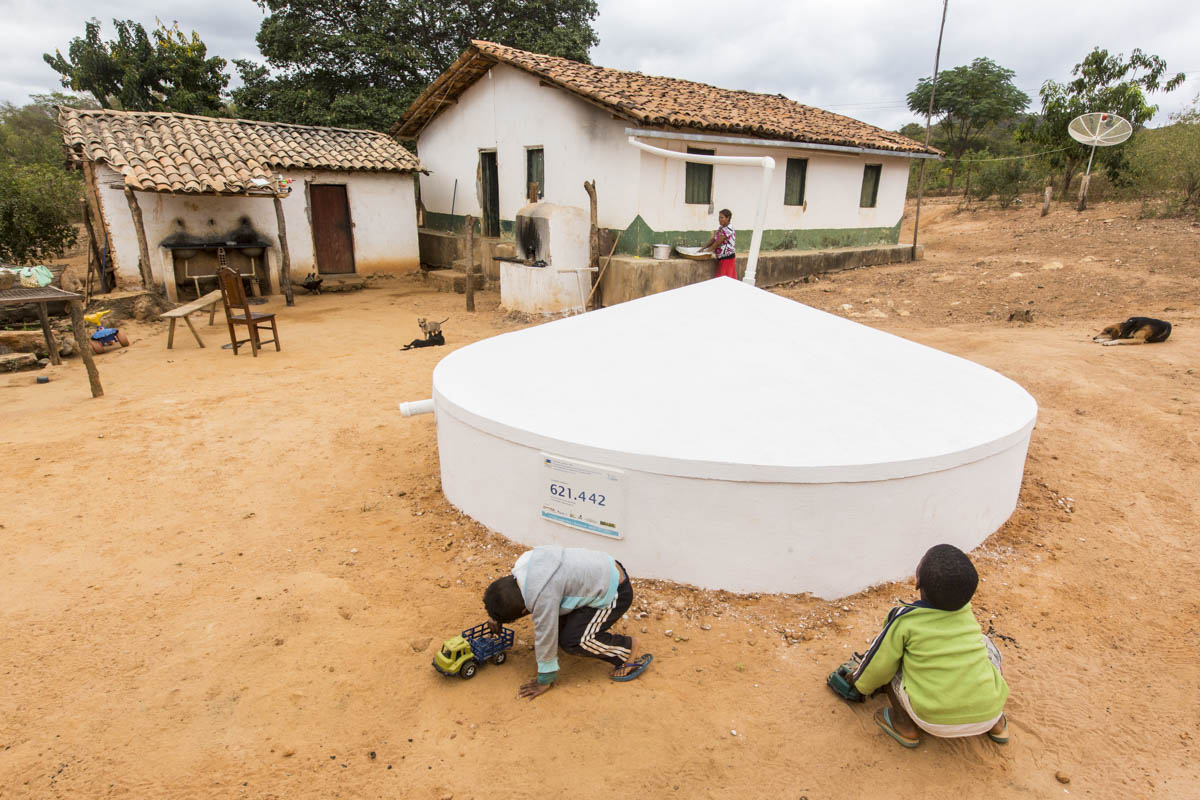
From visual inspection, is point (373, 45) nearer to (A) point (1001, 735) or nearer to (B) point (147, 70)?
(B) point (147, 70)

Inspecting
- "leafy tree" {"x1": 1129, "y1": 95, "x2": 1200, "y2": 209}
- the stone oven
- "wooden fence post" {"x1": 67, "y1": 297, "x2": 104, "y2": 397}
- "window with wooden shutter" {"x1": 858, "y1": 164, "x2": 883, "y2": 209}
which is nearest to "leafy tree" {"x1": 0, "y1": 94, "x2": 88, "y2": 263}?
"wooden fence post" {"x1": 67, "y1": 297, "x2": 104, "y2": 397}

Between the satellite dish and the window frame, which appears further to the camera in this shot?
the satellite dish

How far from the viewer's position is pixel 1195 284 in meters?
9.88

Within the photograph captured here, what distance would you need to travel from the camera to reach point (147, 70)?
16625 millimetres

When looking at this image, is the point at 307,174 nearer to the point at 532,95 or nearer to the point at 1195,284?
the point at 532,95

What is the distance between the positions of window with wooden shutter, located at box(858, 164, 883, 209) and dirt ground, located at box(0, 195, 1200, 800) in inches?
359

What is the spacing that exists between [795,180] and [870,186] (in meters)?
2.70

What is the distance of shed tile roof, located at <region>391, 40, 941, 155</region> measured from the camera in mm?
9994

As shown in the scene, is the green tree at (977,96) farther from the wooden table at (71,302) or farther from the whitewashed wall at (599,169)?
the wooden table at (71,302)

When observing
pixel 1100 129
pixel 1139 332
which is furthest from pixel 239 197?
pixel 1100 129

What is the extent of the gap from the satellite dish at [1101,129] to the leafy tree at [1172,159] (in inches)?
45.5

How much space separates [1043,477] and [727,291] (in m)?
2.84

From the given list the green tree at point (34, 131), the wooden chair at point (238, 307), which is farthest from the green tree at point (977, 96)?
the green tree at point (34, 131)

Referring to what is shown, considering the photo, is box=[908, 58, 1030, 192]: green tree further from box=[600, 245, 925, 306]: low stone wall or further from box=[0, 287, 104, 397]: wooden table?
box=[0, 287, 104, 397]: wooden table
